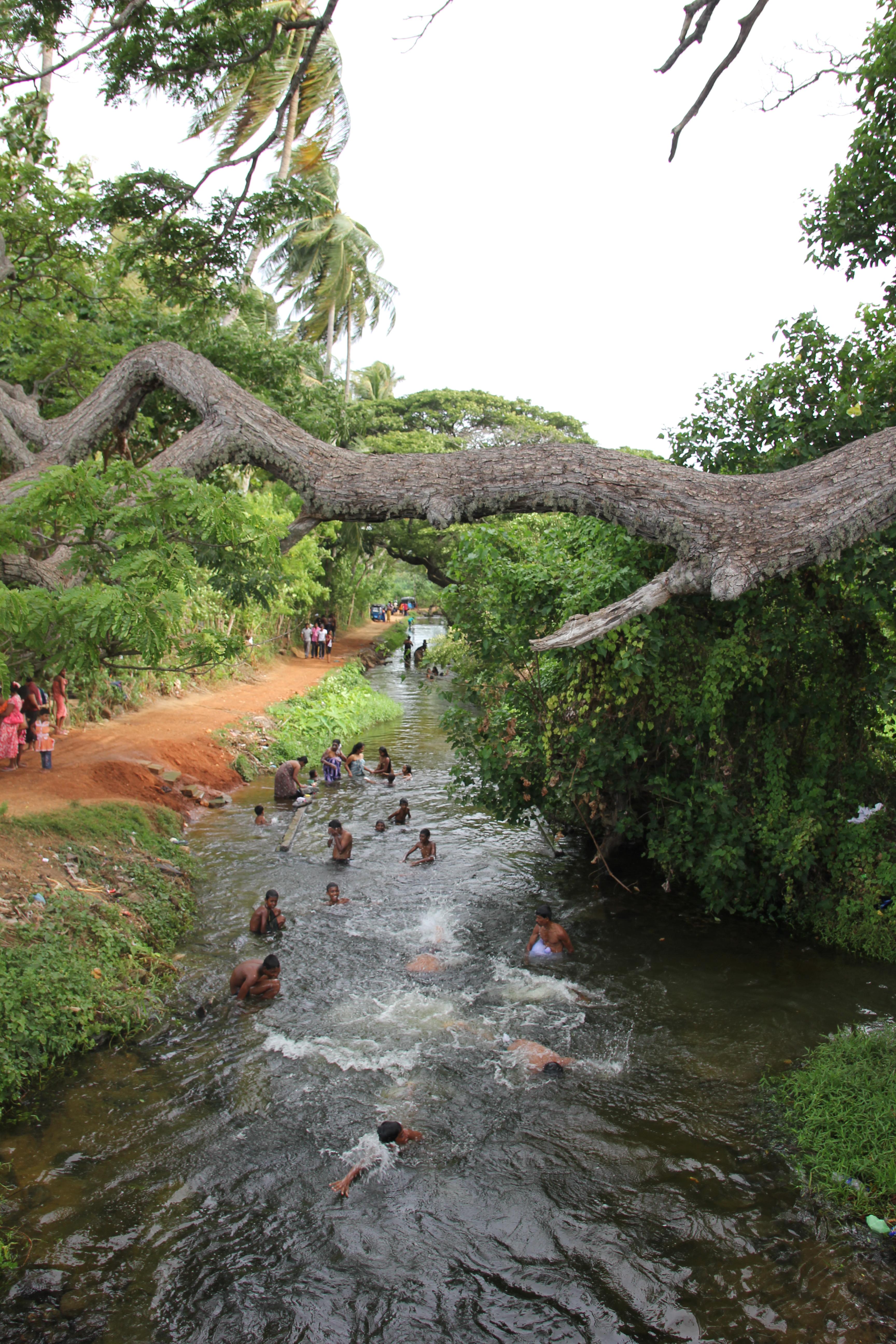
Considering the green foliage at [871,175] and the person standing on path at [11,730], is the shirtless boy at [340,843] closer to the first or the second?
the person standing on path at [11,730]

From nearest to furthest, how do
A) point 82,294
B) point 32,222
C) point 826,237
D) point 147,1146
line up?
1. point 147,1146
2. point 826,237
3. point 32,222
4. point 82,294

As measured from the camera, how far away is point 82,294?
1244 cm

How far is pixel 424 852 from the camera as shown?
480 inches

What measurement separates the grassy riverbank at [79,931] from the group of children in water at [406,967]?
0.90 m

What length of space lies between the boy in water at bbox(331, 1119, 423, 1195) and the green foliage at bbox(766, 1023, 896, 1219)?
278 centimetres

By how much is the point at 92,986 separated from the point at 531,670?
5.76 meters

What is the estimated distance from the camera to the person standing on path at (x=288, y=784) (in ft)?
49.2

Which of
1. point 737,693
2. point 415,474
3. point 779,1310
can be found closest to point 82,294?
point 415,474

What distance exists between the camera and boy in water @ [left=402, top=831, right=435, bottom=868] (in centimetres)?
1212

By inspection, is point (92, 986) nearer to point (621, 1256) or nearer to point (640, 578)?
point (621, 1256)

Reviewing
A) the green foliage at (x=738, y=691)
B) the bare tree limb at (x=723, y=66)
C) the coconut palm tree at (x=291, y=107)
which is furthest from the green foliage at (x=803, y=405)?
the coconut palm tree at (x=291, y=107)

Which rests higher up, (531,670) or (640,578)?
(640,578)

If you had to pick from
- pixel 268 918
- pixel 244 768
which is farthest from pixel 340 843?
pixel 244 768

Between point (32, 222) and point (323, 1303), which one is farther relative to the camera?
point (32, 222)
